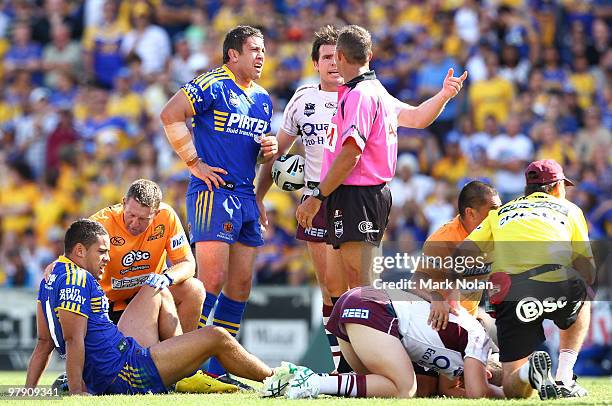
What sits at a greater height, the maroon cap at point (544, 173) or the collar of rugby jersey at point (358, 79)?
the collar of rugby jersey at point (358, 79)

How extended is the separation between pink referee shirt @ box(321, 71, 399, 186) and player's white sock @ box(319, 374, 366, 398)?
1555mm

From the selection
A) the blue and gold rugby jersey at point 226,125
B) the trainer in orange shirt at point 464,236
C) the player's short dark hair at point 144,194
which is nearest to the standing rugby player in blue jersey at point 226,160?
the blue and gold rugby jersey at point 226,125

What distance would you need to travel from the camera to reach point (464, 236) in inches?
345

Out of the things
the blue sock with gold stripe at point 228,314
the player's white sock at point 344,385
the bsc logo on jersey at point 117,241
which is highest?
the bsc logo on jersey at point 117,241

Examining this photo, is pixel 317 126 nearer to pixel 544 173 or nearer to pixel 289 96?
pixel 544 173

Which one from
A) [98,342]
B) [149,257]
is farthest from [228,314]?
[98,342]

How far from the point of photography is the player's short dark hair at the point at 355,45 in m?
8.52

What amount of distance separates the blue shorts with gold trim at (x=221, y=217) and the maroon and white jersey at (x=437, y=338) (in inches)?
74.5

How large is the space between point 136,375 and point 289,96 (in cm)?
987

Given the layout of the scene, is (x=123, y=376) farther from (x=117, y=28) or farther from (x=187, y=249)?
(x=117, y=28)

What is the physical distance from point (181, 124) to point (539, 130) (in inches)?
306

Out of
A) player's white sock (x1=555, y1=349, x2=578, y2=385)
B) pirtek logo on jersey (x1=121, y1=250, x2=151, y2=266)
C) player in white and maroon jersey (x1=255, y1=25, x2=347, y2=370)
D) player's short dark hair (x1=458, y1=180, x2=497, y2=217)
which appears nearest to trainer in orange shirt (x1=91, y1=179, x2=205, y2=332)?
pirtek logo on jersey (x1=121, y1=250, x2=151, y2=266)

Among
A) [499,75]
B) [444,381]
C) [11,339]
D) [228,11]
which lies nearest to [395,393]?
[444,381]

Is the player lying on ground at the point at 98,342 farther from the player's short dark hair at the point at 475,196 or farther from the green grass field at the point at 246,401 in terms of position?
the player's short dark hair at the point at 475,196
